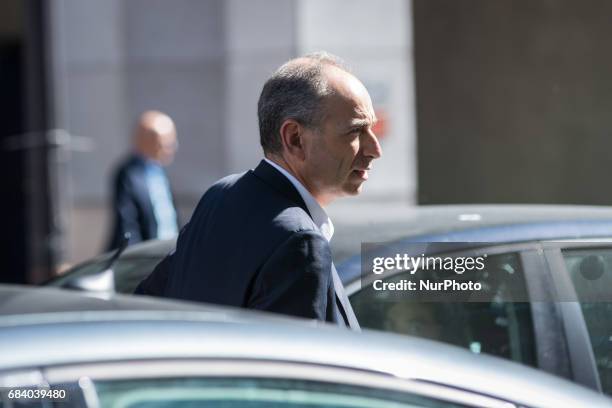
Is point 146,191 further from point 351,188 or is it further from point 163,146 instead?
point 351,188

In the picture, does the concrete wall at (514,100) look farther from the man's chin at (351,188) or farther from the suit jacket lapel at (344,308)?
the suit jacket lapel at (344,308)

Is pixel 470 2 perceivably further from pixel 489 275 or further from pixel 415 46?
pixel 489 275

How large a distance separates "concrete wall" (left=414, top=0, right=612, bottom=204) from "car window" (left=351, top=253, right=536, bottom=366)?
11.9 ft

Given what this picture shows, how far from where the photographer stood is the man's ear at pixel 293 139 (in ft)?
8.81

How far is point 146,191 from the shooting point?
250 inches

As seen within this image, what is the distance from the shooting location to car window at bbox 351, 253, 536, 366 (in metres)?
3.23

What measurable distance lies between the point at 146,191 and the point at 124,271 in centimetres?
277

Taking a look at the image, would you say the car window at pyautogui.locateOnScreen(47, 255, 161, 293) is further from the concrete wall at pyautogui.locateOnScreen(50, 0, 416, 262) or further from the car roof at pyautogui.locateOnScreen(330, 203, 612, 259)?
the concrete wall at pyautogui.locateOnScreen(50, 0, 416, 262)

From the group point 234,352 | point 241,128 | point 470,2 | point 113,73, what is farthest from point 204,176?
point 234,352

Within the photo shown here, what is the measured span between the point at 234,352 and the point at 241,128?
6.51 metres

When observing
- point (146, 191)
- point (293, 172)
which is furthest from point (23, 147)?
point (293, 172)

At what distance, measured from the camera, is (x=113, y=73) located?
8.45m

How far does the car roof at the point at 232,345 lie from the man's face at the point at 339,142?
2.22 ft

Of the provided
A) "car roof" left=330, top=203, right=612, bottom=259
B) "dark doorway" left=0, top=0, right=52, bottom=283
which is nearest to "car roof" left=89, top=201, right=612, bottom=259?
"car roof" left=330, top=203, right=612, bottom=259
